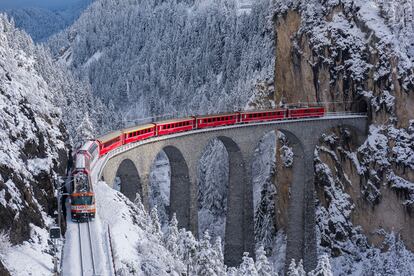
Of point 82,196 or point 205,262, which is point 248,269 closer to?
point 205,262

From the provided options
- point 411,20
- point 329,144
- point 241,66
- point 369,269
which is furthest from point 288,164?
point 241,66

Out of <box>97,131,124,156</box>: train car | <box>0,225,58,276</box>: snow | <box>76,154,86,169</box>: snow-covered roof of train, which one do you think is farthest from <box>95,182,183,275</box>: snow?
<box>97,131,124,156</box>: train car

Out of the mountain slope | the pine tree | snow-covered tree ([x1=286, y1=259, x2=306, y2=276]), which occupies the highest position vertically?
the mountain slope

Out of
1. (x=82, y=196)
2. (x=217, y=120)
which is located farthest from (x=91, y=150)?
(x=217, y=120)

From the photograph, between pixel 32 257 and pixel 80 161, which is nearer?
pixel 32 257

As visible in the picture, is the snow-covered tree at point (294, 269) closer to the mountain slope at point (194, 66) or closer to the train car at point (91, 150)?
the train car at point (91, 150)

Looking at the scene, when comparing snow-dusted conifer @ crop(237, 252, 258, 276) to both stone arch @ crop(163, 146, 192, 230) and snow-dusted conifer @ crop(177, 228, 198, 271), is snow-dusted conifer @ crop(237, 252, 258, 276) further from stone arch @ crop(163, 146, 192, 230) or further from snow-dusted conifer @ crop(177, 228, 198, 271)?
stone arch @ crop(163, 146, 192, 230)

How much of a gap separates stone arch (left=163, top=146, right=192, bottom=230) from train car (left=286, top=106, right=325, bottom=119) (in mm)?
15262

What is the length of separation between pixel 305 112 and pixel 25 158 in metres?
36.9

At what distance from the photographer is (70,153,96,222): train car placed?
30891 millimetres

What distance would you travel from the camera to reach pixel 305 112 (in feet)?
194

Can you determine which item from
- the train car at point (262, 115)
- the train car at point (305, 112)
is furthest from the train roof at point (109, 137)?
the train car at point (305, 112)

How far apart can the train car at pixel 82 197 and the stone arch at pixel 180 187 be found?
17034 millimetres

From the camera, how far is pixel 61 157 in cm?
3647
